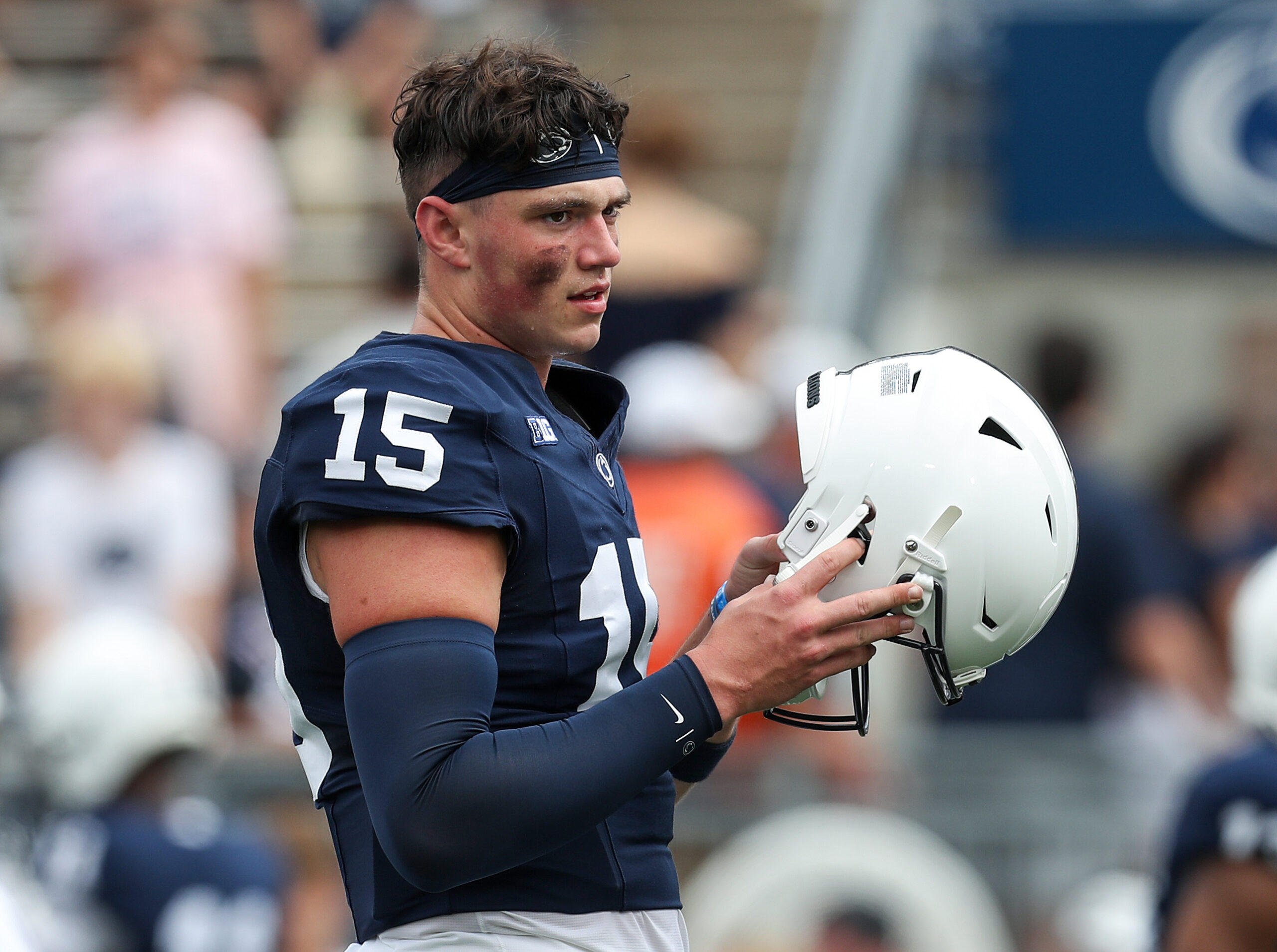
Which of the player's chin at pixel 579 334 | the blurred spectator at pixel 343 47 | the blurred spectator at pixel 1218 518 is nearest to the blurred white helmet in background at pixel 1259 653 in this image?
the player's chin at pixel 579 334

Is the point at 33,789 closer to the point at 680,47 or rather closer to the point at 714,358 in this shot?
the point at 714,358

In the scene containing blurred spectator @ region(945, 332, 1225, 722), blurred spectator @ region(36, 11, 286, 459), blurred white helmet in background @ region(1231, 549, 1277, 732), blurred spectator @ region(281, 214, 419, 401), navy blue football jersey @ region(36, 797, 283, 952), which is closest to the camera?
blurred white helmet in background @ region(1231, 549, 1277, 732)

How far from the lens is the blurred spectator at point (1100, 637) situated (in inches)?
251

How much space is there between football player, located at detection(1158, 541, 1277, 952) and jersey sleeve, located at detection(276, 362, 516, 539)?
6.49 ft

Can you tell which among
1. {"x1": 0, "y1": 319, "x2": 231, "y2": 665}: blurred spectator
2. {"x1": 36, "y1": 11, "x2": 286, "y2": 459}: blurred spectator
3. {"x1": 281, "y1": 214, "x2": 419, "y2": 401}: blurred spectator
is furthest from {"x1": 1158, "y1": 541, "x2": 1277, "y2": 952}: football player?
{"x1": 36, "y1": 11, "x2": 286, "y2": 459}: blurred spectator

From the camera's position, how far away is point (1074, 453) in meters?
6.72

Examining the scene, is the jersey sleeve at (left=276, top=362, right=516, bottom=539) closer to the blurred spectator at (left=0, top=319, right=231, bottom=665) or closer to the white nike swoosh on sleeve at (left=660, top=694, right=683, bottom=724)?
the white nike swoosh on sleeve at (left=660, top=694, right=683, bottom=724)

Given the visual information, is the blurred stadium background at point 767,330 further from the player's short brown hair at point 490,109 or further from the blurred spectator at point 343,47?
the player's short brown hair at point 490,109

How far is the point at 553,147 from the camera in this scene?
2.39 m

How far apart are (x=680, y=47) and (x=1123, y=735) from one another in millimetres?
7211

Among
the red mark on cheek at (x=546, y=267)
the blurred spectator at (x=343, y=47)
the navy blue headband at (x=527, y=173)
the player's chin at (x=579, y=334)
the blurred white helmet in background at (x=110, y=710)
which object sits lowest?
the blurred white helmet in background at (x=110, y=710)

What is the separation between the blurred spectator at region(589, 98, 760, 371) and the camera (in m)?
7.01

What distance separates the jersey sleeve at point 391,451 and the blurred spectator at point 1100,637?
4319 millimetres

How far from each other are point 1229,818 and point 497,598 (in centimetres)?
198
